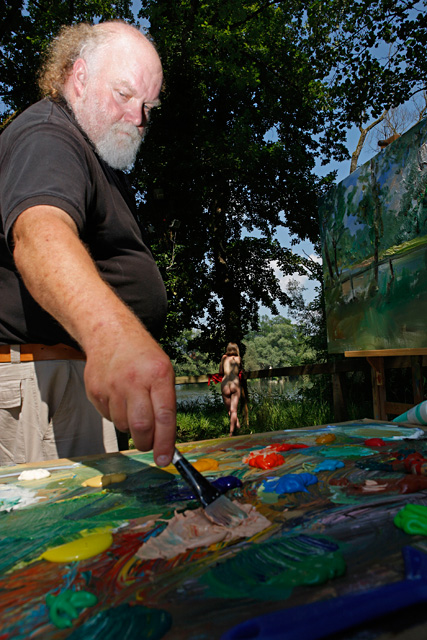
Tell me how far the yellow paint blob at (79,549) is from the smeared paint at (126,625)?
16 centimetres

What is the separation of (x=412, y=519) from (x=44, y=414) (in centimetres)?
120

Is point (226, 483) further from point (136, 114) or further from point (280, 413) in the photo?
point (280, 413)

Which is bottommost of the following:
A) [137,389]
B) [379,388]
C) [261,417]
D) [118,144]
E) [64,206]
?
[261,417]

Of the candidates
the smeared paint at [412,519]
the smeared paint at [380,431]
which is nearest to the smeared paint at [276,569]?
the smeared paint at [412,519]

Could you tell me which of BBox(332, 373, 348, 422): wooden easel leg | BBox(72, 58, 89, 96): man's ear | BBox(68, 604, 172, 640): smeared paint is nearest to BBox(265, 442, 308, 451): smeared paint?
BBox(68, 604, 172, 640): smeared paint

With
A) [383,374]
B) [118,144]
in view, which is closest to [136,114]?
[118,144]

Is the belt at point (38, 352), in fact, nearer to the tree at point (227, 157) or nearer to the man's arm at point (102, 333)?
the man's arm at point (102, 333)

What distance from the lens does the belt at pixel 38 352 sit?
4.43 feet

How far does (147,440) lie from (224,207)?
800 cm

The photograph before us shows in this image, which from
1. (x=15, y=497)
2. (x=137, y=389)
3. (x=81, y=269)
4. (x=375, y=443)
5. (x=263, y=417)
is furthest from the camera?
(x=263, y=417)

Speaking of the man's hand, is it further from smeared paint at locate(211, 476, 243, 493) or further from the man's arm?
smeared paint at locate(211, 476, 243, 493)

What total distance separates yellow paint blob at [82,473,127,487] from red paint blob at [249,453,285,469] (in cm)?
30

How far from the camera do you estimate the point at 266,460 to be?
3.35 ft

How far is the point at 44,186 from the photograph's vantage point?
2.44 feet
